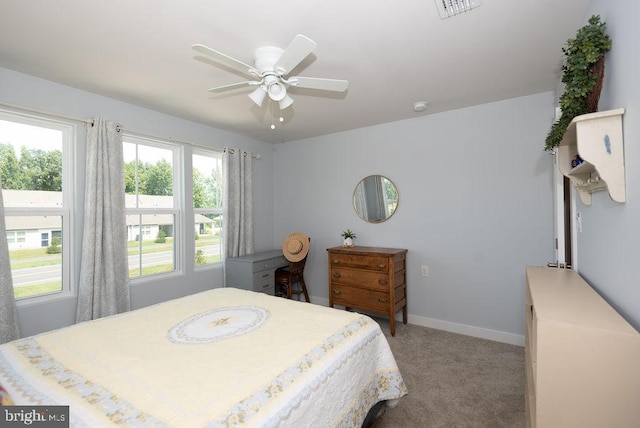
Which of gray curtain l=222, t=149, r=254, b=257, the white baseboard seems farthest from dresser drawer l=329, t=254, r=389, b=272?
gray curtain l=222, t=149, r=254, b=257

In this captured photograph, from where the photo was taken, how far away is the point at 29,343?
1.44 m

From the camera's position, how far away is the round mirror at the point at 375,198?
11.8 feet

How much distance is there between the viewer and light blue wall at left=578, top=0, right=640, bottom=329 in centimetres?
97

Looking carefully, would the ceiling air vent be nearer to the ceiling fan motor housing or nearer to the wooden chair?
the ceiling fan motor housing

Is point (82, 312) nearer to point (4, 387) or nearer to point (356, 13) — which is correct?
point (4, 387)

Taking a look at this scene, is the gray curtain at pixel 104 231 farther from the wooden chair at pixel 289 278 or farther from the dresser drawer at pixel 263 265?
the wooden chair at pixel 289 278

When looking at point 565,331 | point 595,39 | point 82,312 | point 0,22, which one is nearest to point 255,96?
point 0,22

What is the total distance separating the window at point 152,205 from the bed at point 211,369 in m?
1.42

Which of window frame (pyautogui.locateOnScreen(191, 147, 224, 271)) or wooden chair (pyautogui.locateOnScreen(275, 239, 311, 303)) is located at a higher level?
window frame (pyautogui.locateOnScreen(191, 147, 224, 271))

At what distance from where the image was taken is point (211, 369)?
1192 millimetres

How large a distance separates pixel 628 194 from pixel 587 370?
627mm

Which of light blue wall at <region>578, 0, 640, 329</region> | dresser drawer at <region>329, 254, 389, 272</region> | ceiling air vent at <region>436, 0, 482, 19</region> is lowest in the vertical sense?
dresser drawer at <region>329, 254, 389, 272</region>

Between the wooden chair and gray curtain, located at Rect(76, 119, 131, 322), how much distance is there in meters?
1.76

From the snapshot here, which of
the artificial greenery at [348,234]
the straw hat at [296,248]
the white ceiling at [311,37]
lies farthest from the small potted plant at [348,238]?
the white ceiling at [311,37]
